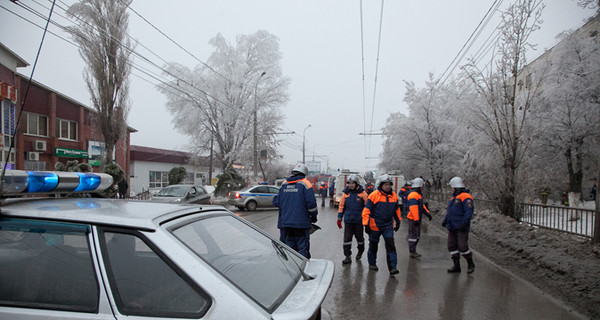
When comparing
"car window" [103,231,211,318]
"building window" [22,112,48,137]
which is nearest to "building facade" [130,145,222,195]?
"building window" [22,112,48,137]

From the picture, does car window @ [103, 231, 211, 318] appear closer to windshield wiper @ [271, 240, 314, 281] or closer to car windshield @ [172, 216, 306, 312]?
car windshield @ [172, 216, 306, 312]

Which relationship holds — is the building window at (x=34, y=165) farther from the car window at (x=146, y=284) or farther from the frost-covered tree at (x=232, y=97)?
the car window at (x=146, y=284)

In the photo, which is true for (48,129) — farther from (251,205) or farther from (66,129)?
(251,205)

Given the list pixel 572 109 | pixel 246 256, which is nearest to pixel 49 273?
pixel 246 256

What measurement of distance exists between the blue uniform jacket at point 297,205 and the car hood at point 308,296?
3.03 m

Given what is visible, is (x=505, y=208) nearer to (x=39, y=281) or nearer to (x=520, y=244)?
(x=520, y=244)

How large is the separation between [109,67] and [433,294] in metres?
21.1

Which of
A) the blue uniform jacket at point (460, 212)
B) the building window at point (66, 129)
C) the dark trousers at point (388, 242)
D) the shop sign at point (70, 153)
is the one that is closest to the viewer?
the dark trousers at point (388, 242)

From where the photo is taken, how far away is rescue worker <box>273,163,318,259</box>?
612 cm

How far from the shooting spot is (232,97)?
33.8 m

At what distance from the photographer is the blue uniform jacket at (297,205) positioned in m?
6.11

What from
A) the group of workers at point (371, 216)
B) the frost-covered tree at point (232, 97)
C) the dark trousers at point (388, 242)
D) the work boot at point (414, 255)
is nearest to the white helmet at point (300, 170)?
the group of workers at point (371, 216)

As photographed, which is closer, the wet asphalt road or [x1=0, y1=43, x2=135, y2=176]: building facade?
the wet asphalt road

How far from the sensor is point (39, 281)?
2096 millimetres
